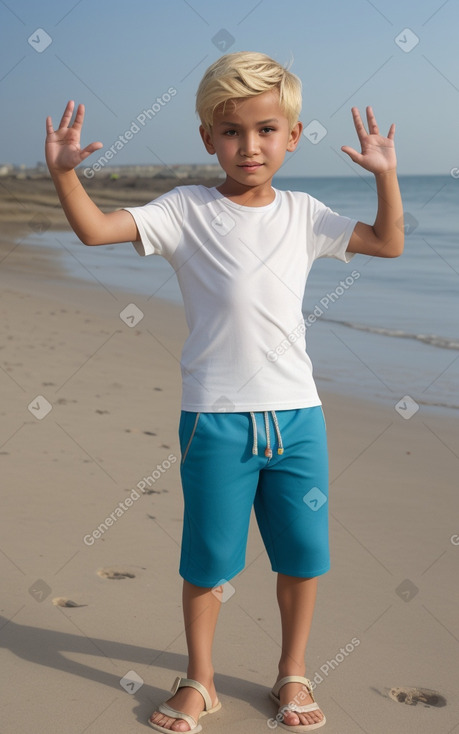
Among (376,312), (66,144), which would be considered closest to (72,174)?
(66,144)

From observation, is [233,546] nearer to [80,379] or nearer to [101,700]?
[101,700]

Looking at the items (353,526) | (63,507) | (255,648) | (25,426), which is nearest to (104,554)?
(63,507)

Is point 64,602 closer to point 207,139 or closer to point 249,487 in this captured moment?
point 249,487

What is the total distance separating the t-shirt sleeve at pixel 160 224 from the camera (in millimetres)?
2199

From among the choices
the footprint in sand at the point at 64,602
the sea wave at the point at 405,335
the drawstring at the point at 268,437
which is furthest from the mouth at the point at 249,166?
the sea wave at the point at 405,335

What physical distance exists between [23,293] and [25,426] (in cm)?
513

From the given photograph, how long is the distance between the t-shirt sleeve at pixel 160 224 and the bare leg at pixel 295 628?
0.98 meters

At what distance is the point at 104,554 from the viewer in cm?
329

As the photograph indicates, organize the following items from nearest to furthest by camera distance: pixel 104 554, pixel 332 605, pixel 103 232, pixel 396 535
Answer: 1. pixel 103 232
2. pixel 332 605
3. pixel 104 554
4. pixel 396 535

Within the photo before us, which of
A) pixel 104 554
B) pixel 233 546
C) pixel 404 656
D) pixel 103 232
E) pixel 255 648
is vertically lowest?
pixel 404 656

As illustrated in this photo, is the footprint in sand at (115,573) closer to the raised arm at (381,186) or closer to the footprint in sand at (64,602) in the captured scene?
the footprint in sand at (64,602)

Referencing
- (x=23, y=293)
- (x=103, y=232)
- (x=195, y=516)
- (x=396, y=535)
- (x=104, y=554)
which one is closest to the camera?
(x=103, y=232)

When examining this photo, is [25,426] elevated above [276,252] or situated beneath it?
situated beneath

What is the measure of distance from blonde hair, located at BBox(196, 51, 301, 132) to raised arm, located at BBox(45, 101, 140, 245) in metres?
0.32
